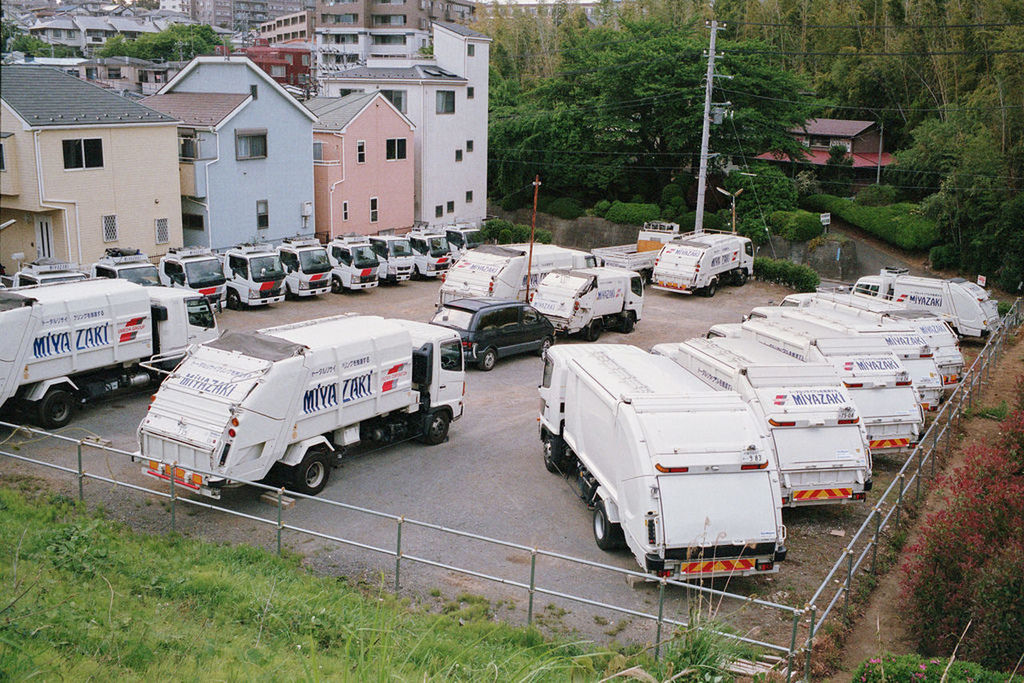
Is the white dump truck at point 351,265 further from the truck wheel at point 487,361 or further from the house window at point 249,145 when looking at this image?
the truck wheel at point 487,361

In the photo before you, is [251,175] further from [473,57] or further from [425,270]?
[473,57]

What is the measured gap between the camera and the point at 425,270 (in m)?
39.1

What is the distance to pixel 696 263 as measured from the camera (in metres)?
37.4

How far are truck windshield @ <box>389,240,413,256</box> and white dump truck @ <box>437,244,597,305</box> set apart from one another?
20.7 feet

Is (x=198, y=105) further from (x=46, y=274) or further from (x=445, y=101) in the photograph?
(x=46, y=274)

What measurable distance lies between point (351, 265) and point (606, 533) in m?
23.2

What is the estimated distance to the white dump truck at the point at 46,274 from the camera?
2438 cm

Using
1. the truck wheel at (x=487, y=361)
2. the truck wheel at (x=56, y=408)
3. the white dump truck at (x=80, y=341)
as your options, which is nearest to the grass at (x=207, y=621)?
the white dump truck at (x=80, y=341)

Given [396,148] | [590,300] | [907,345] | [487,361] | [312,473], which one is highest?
[396,148]

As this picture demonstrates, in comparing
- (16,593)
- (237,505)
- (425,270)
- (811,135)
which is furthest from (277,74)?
(16,593)

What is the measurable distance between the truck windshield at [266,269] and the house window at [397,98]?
54.4 ft

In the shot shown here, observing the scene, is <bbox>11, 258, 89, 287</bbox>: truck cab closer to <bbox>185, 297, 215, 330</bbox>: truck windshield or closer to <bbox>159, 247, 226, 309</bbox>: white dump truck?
<bbox>159, 247, 226, 309</bbox>: white dump truck

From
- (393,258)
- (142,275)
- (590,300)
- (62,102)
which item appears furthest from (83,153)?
(590,300)

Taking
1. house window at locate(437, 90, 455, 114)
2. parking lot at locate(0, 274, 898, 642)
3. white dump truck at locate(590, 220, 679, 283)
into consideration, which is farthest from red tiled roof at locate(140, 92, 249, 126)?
parking lot at locate(0, 274, 898, 642)
